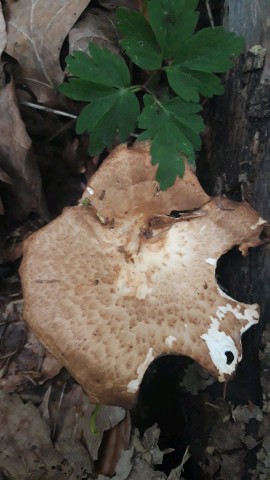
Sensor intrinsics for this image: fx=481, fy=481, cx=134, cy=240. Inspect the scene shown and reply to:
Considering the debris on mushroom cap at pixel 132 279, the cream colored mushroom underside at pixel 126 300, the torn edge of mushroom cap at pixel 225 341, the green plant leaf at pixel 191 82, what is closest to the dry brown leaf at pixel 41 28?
the green plant leaf at pixel 191 82

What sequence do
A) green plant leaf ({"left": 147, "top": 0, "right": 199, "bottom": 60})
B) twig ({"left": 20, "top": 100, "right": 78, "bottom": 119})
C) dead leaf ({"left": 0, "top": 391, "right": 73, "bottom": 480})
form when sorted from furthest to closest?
twig ({"left": 20, "top": 100, "right": 78, "bottom": 119}), dead leaf ({"left": 0, "top": 391, "right": 73, "bottom": 480}), green plant leaf ({"left": 147, "top": 0, "right": 199, "bottom": 60})

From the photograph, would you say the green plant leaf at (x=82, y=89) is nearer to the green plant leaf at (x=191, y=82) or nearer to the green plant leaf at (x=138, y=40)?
the green plant leaf at (x=138, y=40)

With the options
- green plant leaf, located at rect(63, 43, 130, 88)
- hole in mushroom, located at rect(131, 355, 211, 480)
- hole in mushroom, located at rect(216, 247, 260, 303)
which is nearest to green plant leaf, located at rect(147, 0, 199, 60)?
green plant leaf, located at rect(63, 43, 130, 88)

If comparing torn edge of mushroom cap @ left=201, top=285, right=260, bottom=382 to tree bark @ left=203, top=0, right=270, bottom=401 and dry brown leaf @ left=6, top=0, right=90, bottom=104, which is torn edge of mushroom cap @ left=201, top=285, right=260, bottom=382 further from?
dry brown leaf @ left=6, top=0, right=90, bottom=104

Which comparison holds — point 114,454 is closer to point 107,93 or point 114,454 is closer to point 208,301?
point 208,301

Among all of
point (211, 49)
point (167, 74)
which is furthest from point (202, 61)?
point (167, 74)

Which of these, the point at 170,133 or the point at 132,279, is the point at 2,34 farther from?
the point at 132,279

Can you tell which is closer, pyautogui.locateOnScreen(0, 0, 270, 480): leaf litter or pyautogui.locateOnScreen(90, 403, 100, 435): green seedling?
pyautogui.locateOnScreen(0, 0, 270, 480): leaf litter
